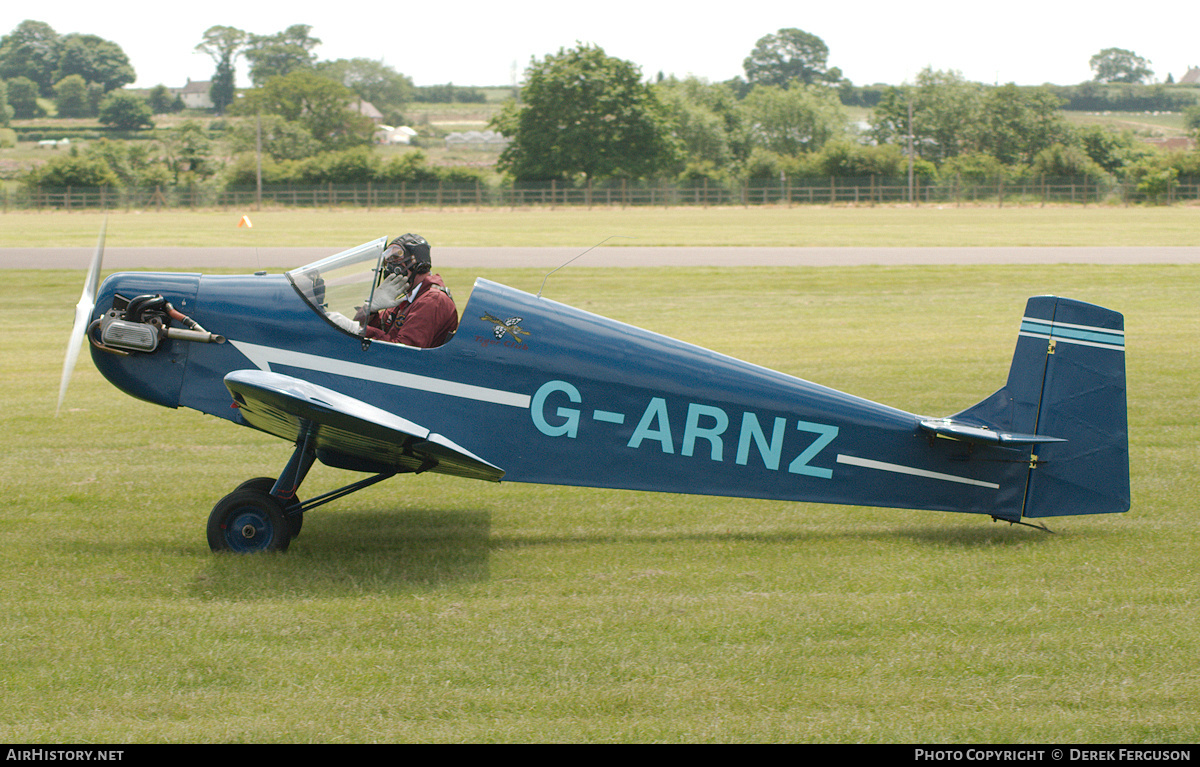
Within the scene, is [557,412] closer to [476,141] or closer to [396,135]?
[476,141]

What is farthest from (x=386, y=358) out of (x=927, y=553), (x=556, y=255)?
(x=556, y=255)

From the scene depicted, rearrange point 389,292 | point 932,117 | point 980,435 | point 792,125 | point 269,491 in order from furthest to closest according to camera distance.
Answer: point 792,125, point 932,117, point 269,491, point 389,292, point 980,435

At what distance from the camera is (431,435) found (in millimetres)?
5441

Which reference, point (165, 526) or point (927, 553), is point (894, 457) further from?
point (165, 526)

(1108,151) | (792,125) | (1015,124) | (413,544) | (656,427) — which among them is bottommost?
(413,544)

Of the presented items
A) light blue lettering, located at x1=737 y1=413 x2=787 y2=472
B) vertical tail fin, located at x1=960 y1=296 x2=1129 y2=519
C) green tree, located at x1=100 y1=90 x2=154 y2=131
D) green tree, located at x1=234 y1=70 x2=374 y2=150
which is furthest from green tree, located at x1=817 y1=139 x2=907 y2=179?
green tree, located at x1=100 y1=90 x2=154 y2=131

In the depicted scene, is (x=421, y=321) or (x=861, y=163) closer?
(x=421, y=321)

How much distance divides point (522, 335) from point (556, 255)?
910 inches

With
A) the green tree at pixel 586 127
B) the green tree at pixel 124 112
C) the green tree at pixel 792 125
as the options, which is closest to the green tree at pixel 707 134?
the green tree at pixel 792 125

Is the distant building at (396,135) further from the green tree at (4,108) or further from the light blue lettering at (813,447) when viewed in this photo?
the light blue lettering at (813,447)

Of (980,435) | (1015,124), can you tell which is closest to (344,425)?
(980,435)

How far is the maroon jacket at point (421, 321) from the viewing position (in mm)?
6238

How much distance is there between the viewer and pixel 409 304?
6383mm

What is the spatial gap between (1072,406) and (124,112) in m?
216
